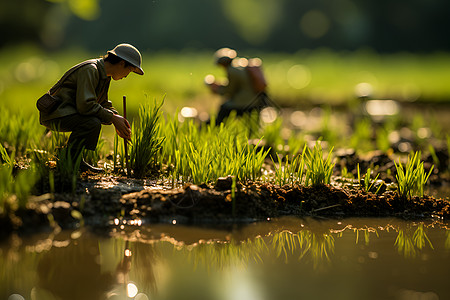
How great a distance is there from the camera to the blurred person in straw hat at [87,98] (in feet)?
12.5

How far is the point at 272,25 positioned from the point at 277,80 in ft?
52.8

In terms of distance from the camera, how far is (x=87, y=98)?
12.5 feet

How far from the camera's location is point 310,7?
29922 mm

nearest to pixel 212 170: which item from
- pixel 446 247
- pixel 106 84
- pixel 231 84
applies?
pixel 106 84

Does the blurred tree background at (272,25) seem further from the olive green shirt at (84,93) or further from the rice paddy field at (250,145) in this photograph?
the olive green shirt at (84,93)

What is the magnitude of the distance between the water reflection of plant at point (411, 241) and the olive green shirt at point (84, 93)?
6.65 feet

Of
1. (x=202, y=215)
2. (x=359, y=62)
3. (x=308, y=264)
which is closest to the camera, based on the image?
(x=308, y=264)

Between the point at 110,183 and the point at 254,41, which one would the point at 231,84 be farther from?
the point at 254,41

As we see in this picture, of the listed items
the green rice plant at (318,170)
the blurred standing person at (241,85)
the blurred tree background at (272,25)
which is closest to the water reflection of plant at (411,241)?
the green rice plant at (318,170)

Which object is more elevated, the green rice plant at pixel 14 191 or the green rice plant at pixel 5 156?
the green rice plant at pixel 5 156

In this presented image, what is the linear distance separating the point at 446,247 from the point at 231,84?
124 inches

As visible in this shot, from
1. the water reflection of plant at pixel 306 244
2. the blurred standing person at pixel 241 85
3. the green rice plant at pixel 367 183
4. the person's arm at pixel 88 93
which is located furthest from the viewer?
the blurred standing person at pixel 241 85

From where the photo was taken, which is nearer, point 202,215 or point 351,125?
point 202,215

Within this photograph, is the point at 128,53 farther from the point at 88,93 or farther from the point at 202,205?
the point at 202,205
